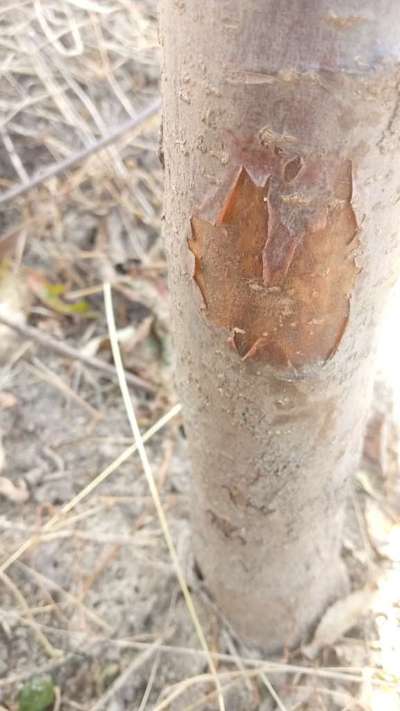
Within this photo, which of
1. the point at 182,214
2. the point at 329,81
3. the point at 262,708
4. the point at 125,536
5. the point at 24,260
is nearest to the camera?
the point at 329,81

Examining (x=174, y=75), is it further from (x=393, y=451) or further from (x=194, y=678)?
(x=393, y=451)

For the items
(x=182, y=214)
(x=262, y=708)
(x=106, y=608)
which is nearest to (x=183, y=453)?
(x=106, y=608)

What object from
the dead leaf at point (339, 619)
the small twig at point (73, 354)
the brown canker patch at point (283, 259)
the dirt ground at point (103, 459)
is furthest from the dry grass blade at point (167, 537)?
the brown canker patch at point (283, 259)

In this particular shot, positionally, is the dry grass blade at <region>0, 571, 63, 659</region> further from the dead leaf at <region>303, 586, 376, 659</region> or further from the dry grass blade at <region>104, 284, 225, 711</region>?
the dead leaf at <region>303, 586, 376, 659</region>

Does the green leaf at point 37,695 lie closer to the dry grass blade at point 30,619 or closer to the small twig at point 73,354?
the dry grass blade at point 30,619

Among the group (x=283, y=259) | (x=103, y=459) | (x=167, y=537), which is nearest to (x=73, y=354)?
(x=103, y=459)
